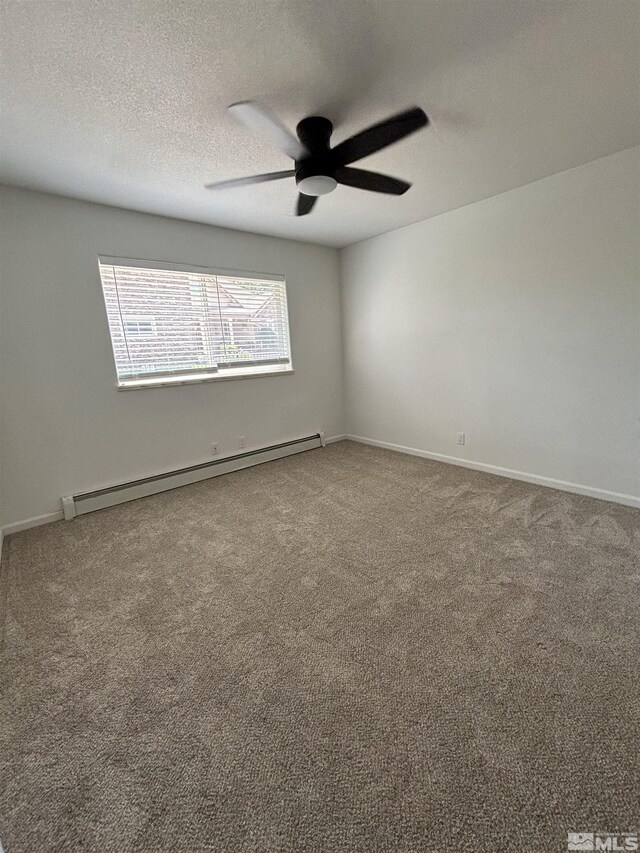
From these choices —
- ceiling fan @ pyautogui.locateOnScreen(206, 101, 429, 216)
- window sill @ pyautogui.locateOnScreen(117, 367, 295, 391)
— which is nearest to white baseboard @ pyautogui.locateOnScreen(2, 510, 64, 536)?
window sill @ pyautogui.locateOnScreen(117, 367, 295, 391)

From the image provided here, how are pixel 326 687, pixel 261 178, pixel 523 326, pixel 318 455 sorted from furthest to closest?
pixel 318 455 < pixel 523 326 < pixel 261 178 < pixel 326 687

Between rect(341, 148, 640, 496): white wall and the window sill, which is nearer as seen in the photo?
rect(341, 148, 640, 496): white wall

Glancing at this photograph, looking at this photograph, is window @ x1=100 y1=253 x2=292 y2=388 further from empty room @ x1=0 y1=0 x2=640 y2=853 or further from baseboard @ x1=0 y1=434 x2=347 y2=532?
baseboard @ x1=0 y1=434 x2=347 y2=532

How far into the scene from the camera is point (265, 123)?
4.93 feet

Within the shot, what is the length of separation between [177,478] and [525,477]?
3.21m

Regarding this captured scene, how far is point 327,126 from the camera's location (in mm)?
1801

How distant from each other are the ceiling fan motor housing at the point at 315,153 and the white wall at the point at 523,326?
6.12ft

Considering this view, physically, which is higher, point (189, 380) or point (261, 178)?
point (261, 178)

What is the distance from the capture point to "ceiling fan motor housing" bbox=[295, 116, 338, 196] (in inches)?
70.2

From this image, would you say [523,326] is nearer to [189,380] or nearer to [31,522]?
[189,380]

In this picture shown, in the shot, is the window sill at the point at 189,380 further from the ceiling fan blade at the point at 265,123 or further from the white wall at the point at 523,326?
the ceiling fan blade at the point at 265,123

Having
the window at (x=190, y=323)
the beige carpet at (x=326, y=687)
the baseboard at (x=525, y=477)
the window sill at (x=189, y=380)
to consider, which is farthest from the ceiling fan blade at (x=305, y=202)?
the baseboard at (x=525, y=477)

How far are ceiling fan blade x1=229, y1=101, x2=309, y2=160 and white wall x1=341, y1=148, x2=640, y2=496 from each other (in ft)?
6.74

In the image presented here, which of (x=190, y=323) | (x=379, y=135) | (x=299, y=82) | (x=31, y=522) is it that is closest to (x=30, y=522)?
(x=31, y=522)
